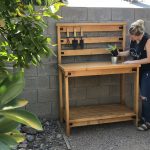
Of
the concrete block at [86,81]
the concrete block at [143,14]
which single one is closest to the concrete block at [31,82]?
the concrete block at [86,81]

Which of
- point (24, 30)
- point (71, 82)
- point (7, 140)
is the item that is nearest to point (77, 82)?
point (71, 82)

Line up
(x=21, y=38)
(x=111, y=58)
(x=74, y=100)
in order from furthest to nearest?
1. (x=74, y=100)
2. (x=111, y=58)
3. (x=21, y=38)

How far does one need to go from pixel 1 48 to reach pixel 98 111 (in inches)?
98.1

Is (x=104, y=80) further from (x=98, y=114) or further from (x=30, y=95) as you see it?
(x=30, y=95)

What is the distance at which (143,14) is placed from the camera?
14.8 ft

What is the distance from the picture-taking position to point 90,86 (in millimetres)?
4496

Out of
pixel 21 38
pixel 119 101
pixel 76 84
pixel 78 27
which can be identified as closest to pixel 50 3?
pixel 21 38

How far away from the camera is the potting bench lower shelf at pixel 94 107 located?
382 cm

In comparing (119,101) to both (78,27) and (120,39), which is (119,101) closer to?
(120,39)

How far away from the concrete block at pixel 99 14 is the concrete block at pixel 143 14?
47 centimetres

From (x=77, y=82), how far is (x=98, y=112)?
22.2 inches

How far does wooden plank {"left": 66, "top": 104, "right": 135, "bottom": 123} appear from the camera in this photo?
403cm

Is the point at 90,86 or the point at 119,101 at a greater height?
the point at 90,86

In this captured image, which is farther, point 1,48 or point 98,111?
point 98,111
